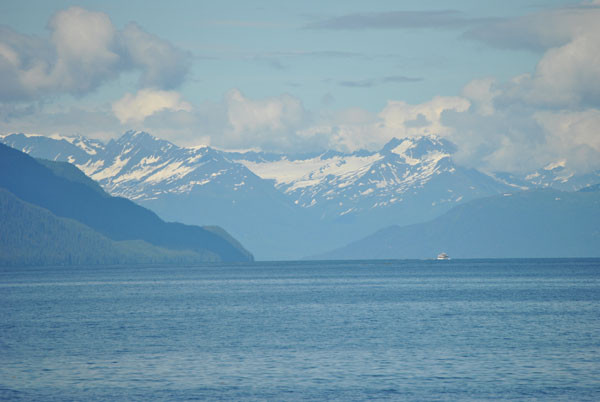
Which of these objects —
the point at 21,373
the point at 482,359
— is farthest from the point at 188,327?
the point at 482,359

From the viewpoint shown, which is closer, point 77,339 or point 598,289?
point 77,339

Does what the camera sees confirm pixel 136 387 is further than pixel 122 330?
No

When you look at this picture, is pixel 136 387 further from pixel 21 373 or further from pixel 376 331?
pixel 376 331

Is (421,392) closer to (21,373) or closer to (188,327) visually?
(21,373)

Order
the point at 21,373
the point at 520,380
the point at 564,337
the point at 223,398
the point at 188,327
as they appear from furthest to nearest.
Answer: the point at 188,327 < the point at 564,337 < the point at 21,373 < the point at 520,380 < the point at 223,398

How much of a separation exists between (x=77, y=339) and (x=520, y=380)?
185ft

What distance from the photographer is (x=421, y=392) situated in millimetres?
67938

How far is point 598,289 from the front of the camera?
7785 inches

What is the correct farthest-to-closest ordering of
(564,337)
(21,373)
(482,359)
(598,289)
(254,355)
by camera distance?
(598,289), (564,337), (254,355), (482,359), (21,373)

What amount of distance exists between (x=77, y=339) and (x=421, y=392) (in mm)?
51856

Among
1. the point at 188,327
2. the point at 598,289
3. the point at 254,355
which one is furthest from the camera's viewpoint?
the point at 598,289

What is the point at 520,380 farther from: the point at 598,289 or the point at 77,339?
the point at 598,289

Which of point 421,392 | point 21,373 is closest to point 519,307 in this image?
point 421,392

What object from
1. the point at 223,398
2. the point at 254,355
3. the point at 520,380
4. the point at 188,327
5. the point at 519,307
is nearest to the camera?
the point at 223,398
